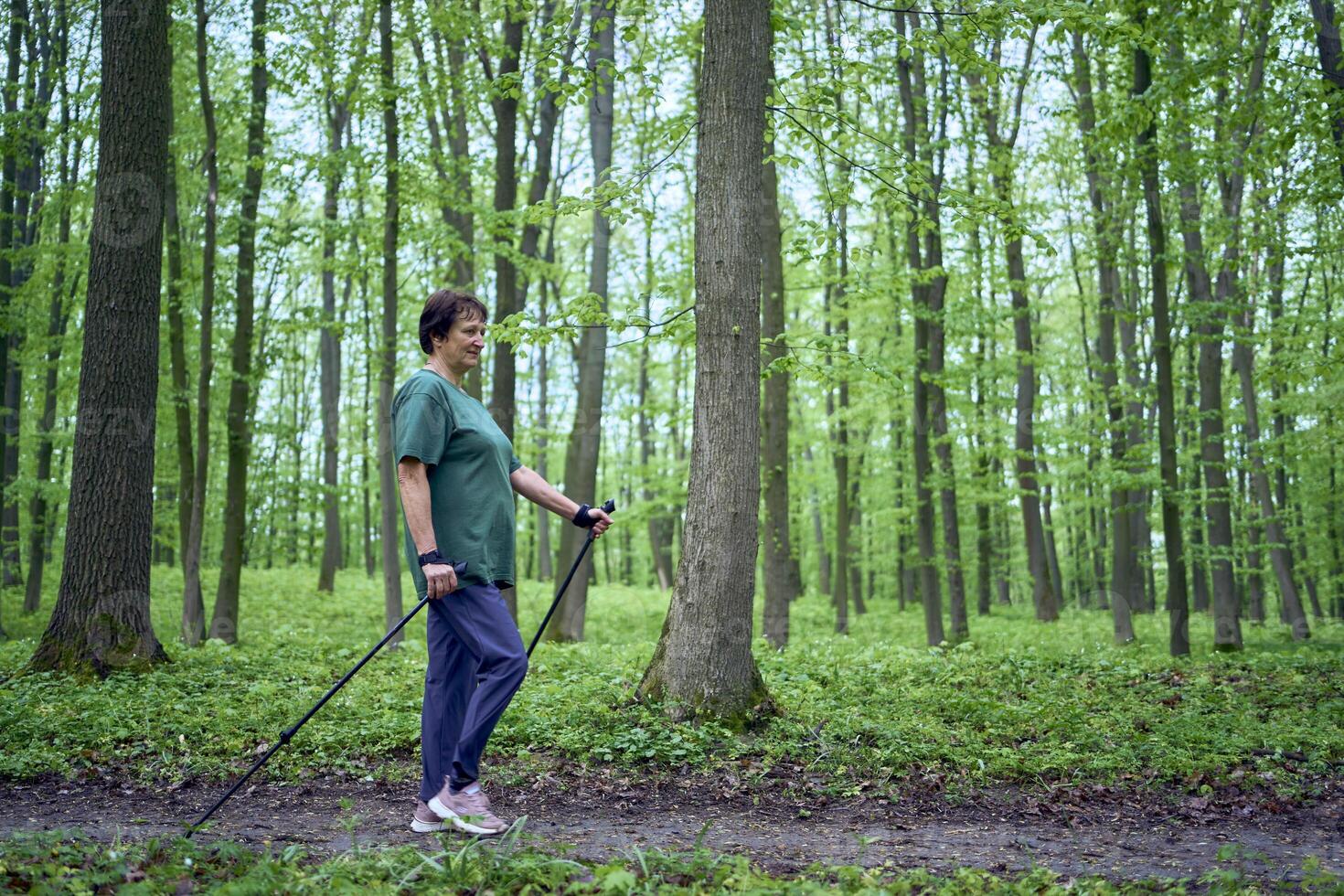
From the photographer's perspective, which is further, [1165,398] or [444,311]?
[1165,398]

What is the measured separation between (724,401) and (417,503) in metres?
2.45

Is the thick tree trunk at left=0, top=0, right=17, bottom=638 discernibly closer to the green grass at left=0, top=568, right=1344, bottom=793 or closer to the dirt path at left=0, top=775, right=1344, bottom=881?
the green grass at left=0, top=568, right=1344, bottom=793

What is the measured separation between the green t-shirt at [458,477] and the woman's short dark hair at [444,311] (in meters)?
0.23

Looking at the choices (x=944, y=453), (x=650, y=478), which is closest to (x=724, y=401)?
(x=944, y=453)

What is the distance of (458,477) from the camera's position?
4.22m

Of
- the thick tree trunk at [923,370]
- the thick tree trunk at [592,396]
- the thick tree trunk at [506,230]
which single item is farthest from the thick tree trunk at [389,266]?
the thick tree trunk at [923,370]

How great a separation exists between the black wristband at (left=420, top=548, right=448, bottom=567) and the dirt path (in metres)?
1.10

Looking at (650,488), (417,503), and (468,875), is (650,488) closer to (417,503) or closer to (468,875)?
(417,503)

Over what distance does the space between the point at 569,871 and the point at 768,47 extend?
521cm

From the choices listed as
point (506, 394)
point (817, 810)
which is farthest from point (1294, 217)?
point (817, 810)

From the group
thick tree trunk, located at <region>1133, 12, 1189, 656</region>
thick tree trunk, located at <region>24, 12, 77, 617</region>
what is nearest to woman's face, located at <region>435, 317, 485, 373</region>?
thick tree trunk, located at <region>1133, 12, 1189, 656</region>

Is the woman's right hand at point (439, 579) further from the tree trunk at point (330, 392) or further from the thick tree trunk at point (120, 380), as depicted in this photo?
the tree trunk at point (330, 392)

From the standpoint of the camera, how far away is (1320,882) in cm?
348

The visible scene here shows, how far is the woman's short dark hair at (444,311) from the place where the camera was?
4316 millimetres
